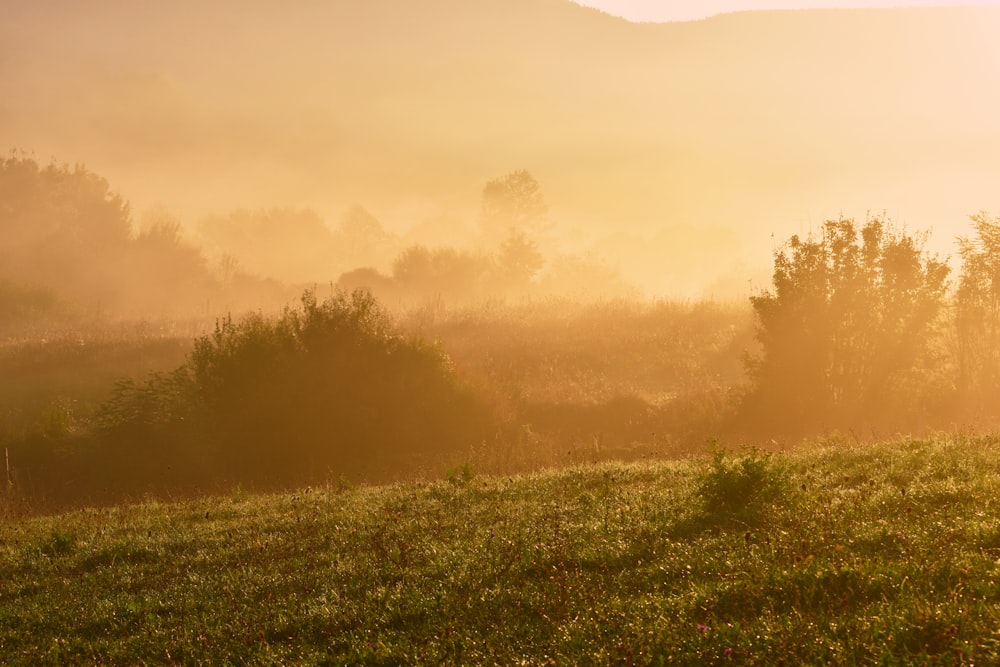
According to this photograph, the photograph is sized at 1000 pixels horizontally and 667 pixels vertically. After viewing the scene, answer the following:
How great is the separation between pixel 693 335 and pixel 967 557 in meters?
38.5

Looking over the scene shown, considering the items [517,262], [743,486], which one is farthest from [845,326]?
[517,262]

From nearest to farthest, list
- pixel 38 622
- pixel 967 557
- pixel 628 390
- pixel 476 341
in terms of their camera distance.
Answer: pixel 967 557 < pixel 38 622 < pixel 628 390 < pixel 476 341

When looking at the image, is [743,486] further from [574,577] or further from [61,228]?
[61,228]

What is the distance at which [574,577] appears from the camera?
1010 centimetres

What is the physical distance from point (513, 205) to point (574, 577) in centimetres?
11123

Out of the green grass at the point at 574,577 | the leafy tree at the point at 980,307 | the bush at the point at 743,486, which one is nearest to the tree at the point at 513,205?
the leafy tree at the point at 980,307

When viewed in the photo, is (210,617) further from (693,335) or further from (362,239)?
(362,239)

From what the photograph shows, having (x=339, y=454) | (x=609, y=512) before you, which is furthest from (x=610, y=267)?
(x=609, y=512)

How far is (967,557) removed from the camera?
8.73 m

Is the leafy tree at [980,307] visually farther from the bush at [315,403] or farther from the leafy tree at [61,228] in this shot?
the leafy tree at [61,228]

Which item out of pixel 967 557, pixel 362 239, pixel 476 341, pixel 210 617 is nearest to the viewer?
pixel 967 557

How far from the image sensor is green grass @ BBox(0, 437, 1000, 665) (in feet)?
25.1

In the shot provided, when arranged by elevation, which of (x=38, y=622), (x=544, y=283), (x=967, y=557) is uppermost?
(x=544, y=283)

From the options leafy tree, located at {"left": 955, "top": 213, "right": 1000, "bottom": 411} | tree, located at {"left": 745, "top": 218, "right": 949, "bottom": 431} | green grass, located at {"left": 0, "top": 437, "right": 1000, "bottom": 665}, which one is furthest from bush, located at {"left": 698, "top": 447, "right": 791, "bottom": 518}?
leafy tree, located at {"left": 955, "top": 213, "right": 1000, "bottom": 411}
